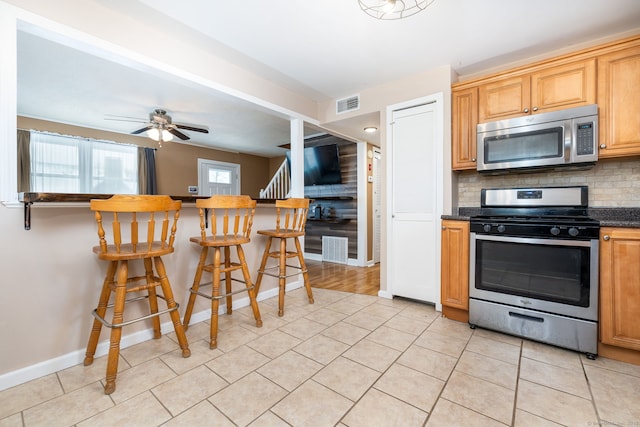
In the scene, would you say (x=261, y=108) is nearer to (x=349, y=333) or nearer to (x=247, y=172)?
(x=349, y=333)

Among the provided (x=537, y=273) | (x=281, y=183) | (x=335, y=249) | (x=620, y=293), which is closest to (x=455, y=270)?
(x=537, y=273)

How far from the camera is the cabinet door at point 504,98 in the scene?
238 cm

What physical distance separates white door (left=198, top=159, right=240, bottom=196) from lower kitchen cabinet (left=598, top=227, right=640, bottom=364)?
6344 mm

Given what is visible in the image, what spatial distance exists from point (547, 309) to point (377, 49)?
95.5 inches

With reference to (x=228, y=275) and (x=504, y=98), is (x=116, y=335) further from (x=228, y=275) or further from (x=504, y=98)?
(x=504, y=98)

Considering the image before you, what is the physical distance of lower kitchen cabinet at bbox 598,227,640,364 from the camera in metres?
1.74

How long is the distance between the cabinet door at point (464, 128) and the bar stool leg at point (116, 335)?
2765 millimetres

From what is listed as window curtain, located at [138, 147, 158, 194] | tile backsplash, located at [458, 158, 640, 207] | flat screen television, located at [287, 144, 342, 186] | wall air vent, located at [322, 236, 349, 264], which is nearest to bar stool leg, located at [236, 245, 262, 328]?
tile backsplash, located at [458, 158, 640, 207]

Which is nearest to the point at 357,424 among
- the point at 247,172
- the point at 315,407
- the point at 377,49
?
the point at 315,407

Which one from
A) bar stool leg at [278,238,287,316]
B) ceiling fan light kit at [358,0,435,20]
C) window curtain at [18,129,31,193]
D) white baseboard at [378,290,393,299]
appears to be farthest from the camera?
window curtain at [18,129,31,193]

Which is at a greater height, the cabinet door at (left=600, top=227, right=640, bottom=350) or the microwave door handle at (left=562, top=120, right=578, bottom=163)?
the microwave door handle at (left=562, top=120, right=578, bottom=163)

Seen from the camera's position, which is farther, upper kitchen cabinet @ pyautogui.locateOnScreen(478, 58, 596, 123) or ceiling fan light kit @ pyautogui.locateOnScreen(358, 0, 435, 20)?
upper kitchen cabinet @ pyautogui.locateOnScreen(478, 58, 596, 123)

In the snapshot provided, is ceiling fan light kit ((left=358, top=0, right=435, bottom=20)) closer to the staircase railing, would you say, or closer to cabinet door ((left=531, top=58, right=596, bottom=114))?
cabinet door ((left=531, top=58, right=596, bottom=114))

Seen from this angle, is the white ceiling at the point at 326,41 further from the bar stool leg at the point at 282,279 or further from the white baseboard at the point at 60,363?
the white baseboard at the point at 60,363
